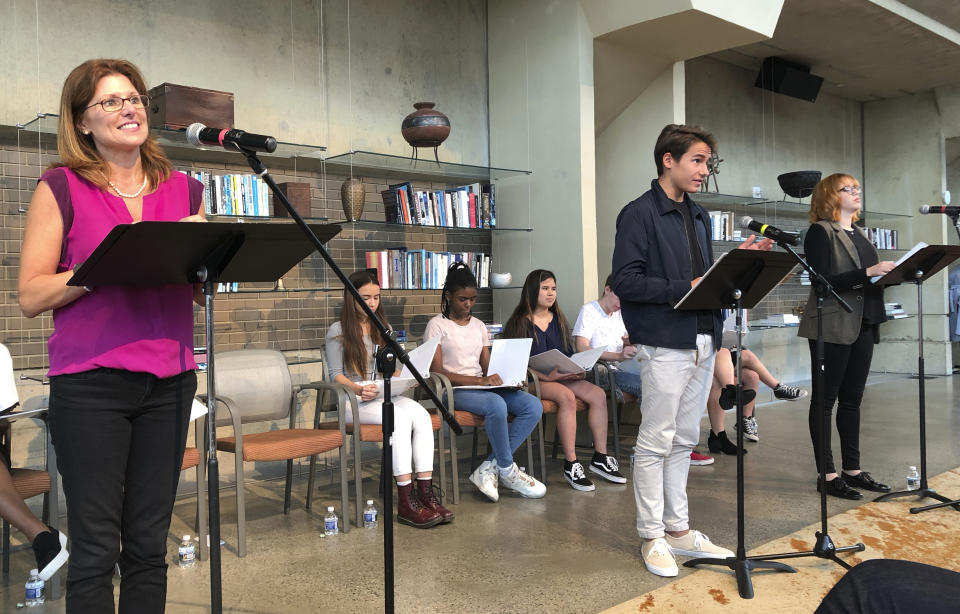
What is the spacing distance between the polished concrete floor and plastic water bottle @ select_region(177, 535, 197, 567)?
0.15 ft

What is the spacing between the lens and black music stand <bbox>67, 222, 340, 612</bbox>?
5.20ft

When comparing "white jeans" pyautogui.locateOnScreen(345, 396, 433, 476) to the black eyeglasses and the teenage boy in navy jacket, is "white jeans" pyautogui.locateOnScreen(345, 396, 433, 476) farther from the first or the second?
the black eyeglasses

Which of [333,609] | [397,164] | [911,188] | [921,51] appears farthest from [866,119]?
[333,609]

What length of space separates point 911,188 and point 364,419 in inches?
324

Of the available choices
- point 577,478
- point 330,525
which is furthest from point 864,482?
point 330,525

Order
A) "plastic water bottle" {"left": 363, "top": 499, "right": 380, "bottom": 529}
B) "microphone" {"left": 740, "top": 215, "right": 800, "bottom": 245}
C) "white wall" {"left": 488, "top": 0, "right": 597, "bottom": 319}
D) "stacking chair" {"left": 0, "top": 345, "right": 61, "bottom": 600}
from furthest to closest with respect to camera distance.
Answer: "white wall" {"left": 488, "top": 0, "right": 597, "bottom": 319}, "plastic water bottle" {"left": 363, "top": 499, "right": 380, "bottom": 529}, "stacking chair" {"left": 0, "top": 345, "right": 61, "bottom": 600}, "microphone" {"left": 740, "top": 215, "right": 800, "bottom": 245}

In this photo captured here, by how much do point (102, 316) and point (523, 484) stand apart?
2801 millimetres

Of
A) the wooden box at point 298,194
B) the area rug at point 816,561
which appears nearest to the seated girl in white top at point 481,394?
the wooden box at point 298,194

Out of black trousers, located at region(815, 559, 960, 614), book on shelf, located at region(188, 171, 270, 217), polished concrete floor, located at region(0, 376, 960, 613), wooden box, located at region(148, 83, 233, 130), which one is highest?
wooden box, located at region(148, 83, 233, 130)

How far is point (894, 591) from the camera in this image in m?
1.04

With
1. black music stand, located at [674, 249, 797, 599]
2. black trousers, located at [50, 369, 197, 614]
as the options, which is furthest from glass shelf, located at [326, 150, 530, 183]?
black trousers, located at [50, 369, 197, 614]

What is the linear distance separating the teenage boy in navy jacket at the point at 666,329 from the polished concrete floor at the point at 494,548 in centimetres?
24

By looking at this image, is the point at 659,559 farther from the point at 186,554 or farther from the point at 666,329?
the point at 186,554

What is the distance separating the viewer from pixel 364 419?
396 cm
